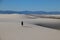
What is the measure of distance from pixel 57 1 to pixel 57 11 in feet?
0.31

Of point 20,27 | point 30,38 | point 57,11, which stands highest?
point 57,11

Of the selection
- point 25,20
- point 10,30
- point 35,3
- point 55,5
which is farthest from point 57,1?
point 10,30

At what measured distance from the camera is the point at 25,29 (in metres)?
0.99

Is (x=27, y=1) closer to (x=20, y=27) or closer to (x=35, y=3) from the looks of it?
(x=35, y=3)

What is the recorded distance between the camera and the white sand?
3.24 feet

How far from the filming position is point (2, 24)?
101cm

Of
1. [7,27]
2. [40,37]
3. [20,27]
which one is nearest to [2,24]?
[7,27]

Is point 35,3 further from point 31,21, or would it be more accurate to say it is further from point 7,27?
point 7,27

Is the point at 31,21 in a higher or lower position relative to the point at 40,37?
higher

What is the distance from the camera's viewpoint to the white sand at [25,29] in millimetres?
988

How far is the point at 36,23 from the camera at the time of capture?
3.24ft

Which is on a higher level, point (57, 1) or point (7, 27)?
point (57, 1)

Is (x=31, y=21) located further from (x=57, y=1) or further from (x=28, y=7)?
(x=57, y=1)

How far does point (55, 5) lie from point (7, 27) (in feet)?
1.62
